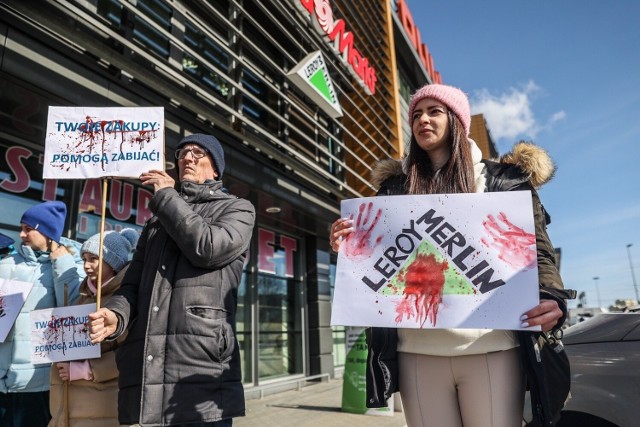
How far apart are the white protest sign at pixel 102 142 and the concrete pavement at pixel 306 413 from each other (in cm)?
432

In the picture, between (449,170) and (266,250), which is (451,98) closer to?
(449,170)

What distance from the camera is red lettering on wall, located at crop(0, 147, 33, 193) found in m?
4.91

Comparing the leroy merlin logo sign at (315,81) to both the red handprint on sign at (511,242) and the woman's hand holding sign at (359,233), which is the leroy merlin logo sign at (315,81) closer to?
the woman's hand holding sign at (359,233)

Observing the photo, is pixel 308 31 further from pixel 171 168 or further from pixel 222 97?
pixel 171 168

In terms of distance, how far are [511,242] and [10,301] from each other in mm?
2906

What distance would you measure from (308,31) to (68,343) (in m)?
7.58

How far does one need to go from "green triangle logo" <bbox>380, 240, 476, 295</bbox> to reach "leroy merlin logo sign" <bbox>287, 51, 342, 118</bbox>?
20.8 feet

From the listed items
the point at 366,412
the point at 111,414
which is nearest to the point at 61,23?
the point at 111,414

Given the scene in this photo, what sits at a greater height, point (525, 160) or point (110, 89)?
point (110, 89)

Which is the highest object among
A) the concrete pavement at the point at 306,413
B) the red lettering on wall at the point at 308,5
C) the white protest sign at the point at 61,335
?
the red lettering on wall at the point at 308,5

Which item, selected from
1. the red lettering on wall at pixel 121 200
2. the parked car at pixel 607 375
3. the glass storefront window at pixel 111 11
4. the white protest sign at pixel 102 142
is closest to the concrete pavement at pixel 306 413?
the parked car at pixel 607 375

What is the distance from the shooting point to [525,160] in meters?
1.82

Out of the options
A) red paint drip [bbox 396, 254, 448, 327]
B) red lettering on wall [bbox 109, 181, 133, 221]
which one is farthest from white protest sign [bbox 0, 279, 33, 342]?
red lettering on wall [bbox 109, 181, 133, 221]

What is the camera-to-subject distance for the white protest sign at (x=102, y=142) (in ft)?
8.40
